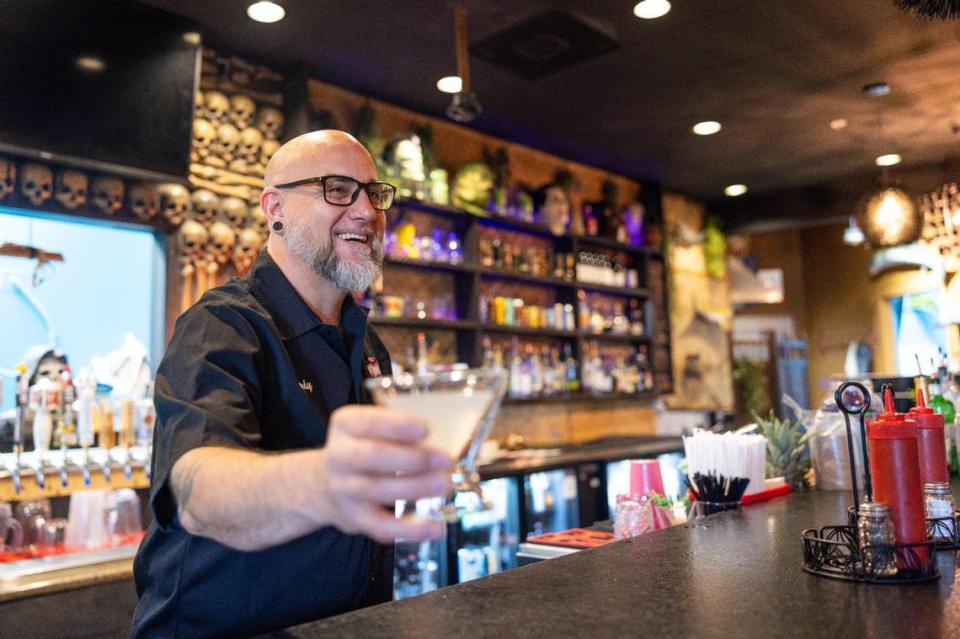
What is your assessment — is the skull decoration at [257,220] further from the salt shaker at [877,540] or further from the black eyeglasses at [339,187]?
the salt shaker at [877,540]

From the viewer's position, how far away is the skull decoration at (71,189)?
3225mm

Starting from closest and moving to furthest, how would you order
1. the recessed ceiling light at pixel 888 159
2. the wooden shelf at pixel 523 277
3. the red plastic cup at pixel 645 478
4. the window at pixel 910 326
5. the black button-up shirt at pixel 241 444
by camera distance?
1. the black button-up shirt at pixel 241 444
2. the red plastic cup at pixel 645 478
3. the wooden shelf at pixel 523 277
4. the recessed ceiling light at pixel 888 159
5. the window at pixel 910 326

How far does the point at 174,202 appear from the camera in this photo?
11.7 feet

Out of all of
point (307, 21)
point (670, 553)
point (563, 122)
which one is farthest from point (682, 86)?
point (670, 553)

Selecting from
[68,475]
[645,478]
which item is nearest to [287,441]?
[645,478]

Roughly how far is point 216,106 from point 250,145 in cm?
25

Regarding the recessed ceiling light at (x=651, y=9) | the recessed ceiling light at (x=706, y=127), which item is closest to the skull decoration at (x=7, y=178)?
the recessed ceiling light at (x=651, y=9)

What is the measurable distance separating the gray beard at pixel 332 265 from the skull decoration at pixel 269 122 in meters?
2.51

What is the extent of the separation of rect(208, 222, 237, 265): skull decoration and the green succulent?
2.58m

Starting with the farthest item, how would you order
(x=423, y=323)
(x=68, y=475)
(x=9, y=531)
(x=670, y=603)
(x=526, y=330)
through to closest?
(x=526, y=330) < (x=423, y=323) < (x=68, y=475) < (x=9, y=531) < (x=670, y=603)

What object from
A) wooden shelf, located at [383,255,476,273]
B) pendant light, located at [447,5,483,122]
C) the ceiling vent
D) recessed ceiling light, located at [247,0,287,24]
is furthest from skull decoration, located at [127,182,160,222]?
the ceiling vent

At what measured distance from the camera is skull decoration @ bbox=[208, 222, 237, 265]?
12.2 ft

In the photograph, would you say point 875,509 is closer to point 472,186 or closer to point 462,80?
point 462,80

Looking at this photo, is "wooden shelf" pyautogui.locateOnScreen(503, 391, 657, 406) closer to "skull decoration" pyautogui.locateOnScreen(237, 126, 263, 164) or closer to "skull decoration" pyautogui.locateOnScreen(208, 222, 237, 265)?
"skull decoration" pyautogui.locateOnScreen(208, 222, 237, 265)
